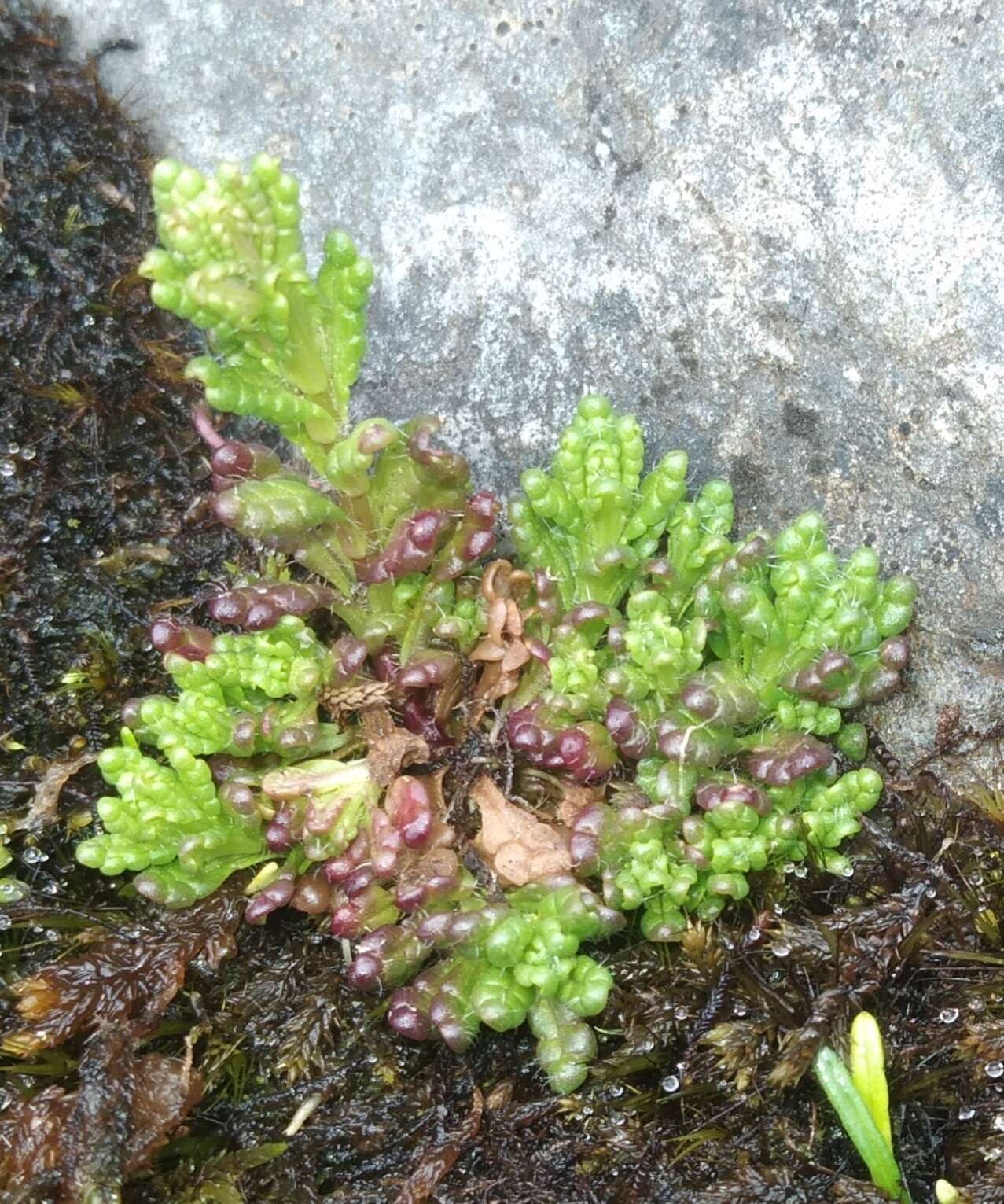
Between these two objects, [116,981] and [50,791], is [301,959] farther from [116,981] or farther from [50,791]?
[50,791]

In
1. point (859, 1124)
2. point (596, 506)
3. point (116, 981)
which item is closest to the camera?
point (859, 1124)

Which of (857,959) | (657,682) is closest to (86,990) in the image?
(657,682)

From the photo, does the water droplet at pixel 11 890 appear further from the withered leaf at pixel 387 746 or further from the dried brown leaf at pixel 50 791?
the withered leaf at pixel 387 746

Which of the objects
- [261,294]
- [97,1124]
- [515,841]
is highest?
[261,294]

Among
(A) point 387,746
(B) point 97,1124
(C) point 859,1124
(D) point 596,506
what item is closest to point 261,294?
(D) point 596,506

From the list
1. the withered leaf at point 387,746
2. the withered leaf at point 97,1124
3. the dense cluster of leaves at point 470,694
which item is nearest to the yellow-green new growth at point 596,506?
the dense cluster of leaves at point 470,694

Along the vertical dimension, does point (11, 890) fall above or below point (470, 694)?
below
